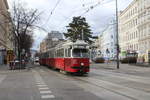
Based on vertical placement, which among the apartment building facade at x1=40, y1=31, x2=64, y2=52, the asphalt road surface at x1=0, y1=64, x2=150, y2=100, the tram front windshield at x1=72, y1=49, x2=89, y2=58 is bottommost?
the asphalt road surface at x1=0, y1=64, x2=150, y2=100

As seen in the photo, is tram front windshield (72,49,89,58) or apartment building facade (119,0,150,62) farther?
apartment building facade (119,0,150,62)

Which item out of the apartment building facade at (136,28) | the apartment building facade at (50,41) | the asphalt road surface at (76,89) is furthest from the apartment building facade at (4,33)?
the apartment building facade at (136,28)

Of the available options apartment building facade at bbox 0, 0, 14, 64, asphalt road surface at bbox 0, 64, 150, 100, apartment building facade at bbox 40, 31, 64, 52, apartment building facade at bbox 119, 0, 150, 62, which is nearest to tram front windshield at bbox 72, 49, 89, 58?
asphalt road surface at bbox 0, 64, 150, 100

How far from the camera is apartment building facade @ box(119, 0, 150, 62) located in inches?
2630

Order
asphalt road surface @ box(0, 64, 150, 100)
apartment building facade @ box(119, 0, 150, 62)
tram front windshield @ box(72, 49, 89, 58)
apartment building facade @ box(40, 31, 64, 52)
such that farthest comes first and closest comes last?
1. apartment building facade @ box(119, 0, 150, 62)
2. apartment building facade @ box(40, 31, 64, 52)
3. tram front windshield @ box(72, 49, 89, 58)
4. asphalt road surface @ box(0, 64, 150, 100)

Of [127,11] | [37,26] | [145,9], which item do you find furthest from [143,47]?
[37,26]

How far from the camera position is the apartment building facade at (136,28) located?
6681cm

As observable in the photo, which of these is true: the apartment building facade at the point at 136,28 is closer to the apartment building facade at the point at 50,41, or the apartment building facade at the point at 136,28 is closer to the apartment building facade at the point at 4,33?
the apartment building facade at the point at 50,41

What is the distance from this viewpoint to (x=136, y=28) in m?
76.0

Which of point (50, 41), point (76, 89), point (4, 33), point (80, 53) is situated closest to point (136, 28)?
point (50, 41)

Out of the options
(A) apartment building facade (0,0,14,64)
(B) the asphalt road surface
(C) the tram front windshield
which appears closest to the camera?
(B) the asphalt road surface

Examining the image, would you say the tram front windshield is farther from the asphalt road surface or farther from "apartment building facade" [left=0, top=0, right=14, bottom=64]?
"apartment building facade" [left=0, top=0, right=14, bottom=64]

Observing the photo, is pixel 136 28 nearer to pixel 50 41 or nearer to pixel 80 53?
pixel 50 41

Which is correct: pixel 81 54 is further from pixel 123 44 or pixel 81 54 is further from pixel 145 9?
pixel 123 44
